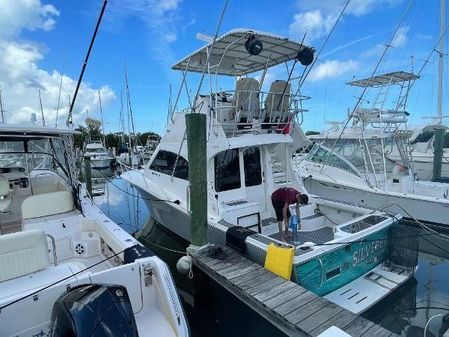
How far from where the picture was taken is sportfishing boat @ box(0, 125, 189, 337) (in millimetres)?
2291

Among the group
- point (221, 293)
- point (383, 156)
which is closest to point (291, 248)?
point (221, 293)

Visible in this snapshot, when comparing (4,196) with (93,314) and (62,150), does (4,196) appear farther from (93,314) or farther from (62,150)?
(93,314)

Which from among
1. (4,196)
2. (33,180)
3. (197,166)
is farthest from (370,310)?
(33,180)

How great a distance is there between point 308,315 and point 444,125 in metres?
11.1

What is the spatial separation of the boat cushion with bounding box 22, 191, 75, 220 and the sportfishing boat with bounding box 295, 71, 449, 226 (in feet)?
19.7

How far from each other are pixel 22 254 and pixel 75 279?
73 cm

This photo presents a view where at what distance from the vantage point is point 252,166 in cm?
669

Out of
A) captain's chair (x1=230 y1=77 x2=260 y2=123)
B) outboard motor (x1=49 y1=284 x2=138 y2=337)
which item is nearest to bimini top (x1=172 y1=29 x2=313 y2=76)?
captain's chair (x1=230 y1=77 x2=260 y2=123)

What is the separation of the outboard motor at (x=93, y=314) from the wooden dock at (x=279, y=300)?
5.85 ft

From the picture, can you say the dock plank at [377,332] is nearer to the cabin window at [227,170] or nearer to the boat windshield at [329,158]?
the cabin window at [227,170]

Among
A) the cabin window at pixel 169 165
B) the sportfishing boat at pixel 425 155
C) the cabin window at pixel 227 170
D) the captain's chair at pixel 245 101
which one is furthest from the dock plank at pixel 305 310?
the sportfishing boat at pixel 425 155

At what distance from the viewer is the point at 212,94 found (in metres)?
6.28

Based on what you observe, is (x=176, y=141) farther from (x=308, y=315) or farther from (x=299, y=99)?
(x=308, y=315)

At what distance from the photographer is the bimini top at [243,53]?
222 inches
